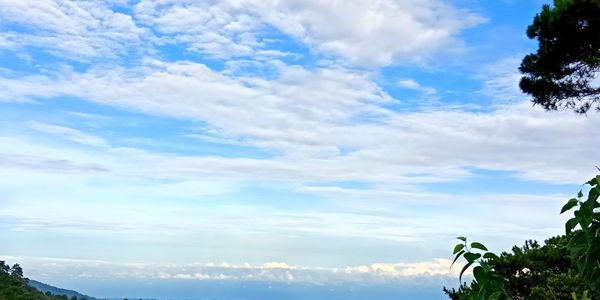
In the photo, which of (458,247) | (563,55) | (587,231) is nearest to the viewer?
(587,231)

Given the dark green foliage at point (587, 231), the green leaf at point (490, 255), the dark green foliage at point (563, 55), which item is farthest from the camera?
the dark green foliage at point (563, 55)

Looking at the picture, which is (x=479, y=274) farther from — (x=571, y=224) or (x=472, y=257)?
(x=571, y=224)

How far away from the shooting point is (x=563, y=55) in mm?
13656

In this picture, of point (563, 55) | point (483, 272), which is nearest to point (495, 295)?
point (483, 272)

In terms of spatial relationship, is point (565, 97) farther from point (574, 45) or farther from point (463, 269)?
point (463, 269)

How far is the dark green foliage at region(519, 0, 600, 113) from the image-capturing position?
12.9 meters

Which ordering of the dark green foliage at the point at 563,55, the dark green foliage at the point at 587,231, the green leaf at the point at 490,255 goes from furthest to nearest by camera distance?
the dark green foliage at the point at 563,55
the green leaf at the point at 490,255
the dark green foliage at the point at 587,231

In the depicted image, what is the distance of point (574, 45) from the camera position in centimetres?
1339

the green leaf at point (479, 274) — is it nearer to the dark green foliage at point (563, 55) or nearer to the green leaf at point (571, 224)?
the green leaf at point (571, 224)

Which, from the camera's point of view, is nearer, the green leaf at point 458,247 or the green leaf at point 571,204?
the green leaf at point 571,204

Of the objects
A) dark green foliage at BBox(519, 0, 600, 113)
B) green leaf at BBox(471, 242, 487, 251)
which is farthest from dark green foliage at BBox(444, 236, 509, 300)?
dark green foliage at BBox(519, 0, 600, 113)

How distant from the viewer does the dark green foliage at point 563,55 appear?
12906 mm

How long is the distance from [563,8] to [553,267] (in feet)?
18.5

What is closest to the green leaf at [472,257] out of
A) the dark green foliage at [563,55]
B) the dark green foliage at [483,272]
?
the dark green foliage at [483,272]
